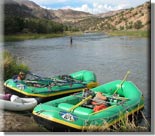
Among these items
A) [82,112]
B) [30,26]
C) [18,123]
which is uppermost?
[30,26]

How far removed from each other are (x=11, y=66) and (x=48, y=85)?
0.69 meters

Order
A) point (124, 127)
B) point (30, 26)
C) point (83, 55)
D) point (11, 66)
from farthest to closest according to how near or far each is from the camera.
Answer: point (83, 55)
point (30, 26)
point (11, 66)
point (124, 127)

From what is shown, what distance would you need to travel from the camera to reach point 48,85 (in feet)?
18.4

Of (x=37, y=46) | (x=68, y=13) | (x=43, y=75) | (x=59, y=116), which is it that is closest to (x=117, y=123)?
(x=59, y=116)

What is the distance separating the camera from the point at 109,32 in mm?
5723

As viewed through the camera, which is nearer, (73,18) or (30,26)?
(73,18)

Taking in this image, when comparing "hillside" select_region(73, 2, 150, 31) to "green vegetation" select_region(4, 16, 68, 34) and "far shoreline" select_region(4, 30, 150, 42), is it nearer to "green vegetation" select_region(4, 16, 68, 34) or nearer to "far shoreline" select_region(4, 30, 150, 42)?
"far shoreline" select_region(4, 30, 150, 42)

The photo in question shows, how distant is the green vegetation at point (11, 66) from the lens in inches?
226

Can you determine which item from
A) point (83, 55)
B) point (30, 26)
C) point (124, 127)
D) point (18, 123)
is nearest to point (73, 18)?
point (30, 26)

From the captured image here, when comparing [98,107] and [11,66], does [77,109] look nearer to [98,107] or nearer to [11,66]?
[98,107]

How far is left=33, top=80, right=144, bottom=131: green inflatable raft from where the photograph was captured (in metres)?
4.08

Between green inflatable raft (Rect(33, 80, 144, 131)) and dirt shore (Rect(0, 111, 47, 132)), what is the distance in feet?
0.38

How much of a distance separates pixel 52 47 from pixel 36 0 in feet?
6.66

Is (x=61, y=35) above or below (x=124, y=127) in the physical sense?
above
